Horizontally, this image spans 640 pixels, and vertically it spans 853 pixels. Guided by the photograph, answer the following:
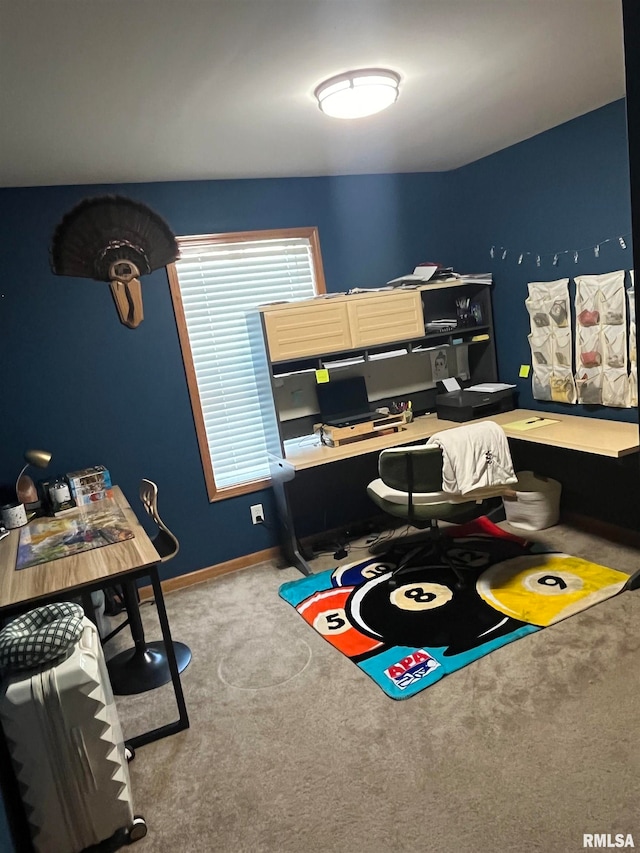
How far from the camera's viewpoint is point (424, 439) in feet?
11.8

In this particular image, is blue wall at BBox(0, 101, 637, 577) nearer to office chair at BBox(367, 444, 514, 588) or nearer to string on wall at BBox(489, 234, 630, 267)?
string on wall at BBox(489, 234, 630, 267)

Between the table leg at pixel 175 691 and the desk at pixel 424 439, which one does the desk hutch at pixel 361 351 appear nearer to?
the desk at pixel 424 439

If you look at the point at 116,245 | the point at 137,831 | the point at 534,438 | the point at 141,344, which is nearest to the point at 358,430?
the point at 534,438

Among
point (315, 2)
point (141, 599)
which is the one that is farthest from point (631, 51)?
point (141, 599)

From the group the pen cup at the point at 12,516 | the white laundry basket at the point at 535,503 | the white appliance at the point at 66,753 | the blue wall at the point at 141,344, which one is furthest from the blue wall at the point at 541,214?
the pen cup at the point at 12,516

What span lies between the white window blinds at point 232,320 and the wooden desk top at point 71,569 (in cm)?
139

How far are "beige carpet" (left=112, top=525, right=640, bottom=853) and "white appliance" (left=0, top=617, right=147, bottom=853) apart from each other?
196 mm

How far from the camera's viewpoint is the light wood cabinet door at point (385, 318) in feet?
12.0

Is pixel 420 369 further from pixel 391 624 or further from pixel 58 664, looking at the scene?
pixel 58 664

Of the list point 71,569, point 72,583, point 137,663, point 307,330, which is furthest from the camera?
point 307,330

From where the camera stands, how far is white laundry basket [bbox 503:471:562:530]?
3.67 m

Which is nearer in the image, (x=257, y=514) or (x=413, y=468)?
(x=413, y=468)

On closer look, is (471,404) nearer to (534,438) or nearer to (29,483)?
(534,438)

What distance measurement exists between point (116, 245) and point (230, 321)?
876 millimetres
